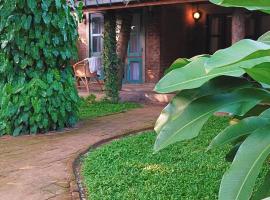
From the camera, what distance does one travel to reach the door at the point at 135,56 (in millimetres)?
12812

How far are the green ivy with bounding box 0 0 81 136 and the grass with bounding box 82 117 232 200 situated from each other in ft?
4.13

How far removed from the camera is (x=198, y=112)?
4.68 ft

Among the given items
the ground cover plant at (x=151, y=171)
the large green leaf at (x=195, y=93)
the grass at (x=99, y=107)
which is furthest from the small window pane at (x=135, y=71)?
the large green leaf at (x=195, y=93)

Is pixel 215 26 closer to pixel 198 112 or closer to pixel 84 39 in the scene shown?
pixel 84 39

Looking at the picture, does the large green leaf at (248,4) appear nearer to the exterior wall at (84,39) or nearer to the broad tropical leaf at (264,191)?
the broad tropical leaf at (264,191)

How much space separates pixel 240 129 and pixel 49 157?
3.63 m

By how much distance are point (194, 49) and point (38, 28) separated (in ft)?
25.3

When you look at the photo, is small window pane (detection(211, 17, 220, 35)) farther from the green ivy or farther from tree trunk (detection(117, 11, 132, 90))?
the green ivy

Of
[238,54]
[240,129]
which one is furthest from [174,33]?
[238,54]

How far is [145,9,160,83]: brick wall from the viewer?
1233 centimetres

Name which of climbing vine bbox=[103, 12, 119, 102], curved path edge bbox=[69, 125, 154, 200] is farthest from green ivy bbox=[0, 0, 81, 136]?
climbing vine bbox=[103, 12, 119, 102]

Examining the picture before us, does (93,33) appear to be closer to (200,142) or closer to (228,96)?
(200,142)

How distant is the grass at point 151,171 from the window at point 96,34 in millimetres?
8729

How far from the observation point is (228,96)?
149 cm
